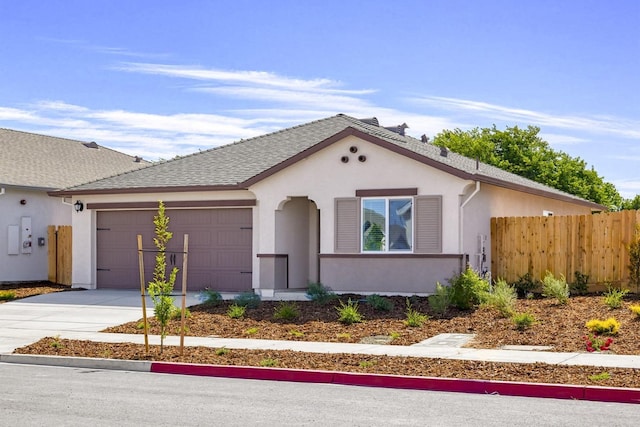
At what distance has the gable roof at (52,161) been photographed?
30.7 meters

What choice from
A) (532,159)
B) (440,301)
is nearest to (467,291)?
(440,301)

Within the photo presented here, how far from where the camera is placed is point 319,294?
2152cm

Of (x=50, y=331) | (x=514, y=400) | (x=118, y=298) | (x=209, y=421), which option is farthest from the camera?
(x=118, y=298)

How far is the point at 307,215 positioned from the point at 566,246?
710 cm

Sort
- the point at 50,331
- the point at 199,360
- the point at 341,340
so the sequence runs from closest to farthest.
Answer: the point at 199,360
the point at 341,340
the point at 50,331

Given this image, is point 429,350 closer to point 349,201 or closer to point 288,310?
point 288,310

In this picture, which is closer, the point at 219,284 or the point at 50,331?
the point at 50,331

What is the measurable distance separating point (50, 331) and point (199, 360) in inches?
233

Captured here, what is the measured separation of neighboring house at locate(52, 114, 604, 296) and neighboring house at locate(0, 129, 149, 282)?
2630mm

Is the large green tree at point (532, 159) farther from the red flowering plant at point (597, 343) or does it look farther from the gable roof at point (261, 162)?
the red flowering plant at point (597, 343)

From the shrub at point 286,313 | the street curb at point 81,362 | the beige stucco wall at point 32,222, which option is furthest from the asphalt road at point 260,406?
the beige stucco wall at point 32,222

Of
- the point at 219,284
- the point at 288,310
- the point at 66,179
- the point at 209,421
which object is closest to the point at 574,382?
the point at 209,421

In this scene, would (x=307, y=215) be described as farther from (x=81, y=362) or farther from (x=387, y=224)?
(x=81, y=362)

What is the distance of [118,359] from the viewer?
47.7 feet
